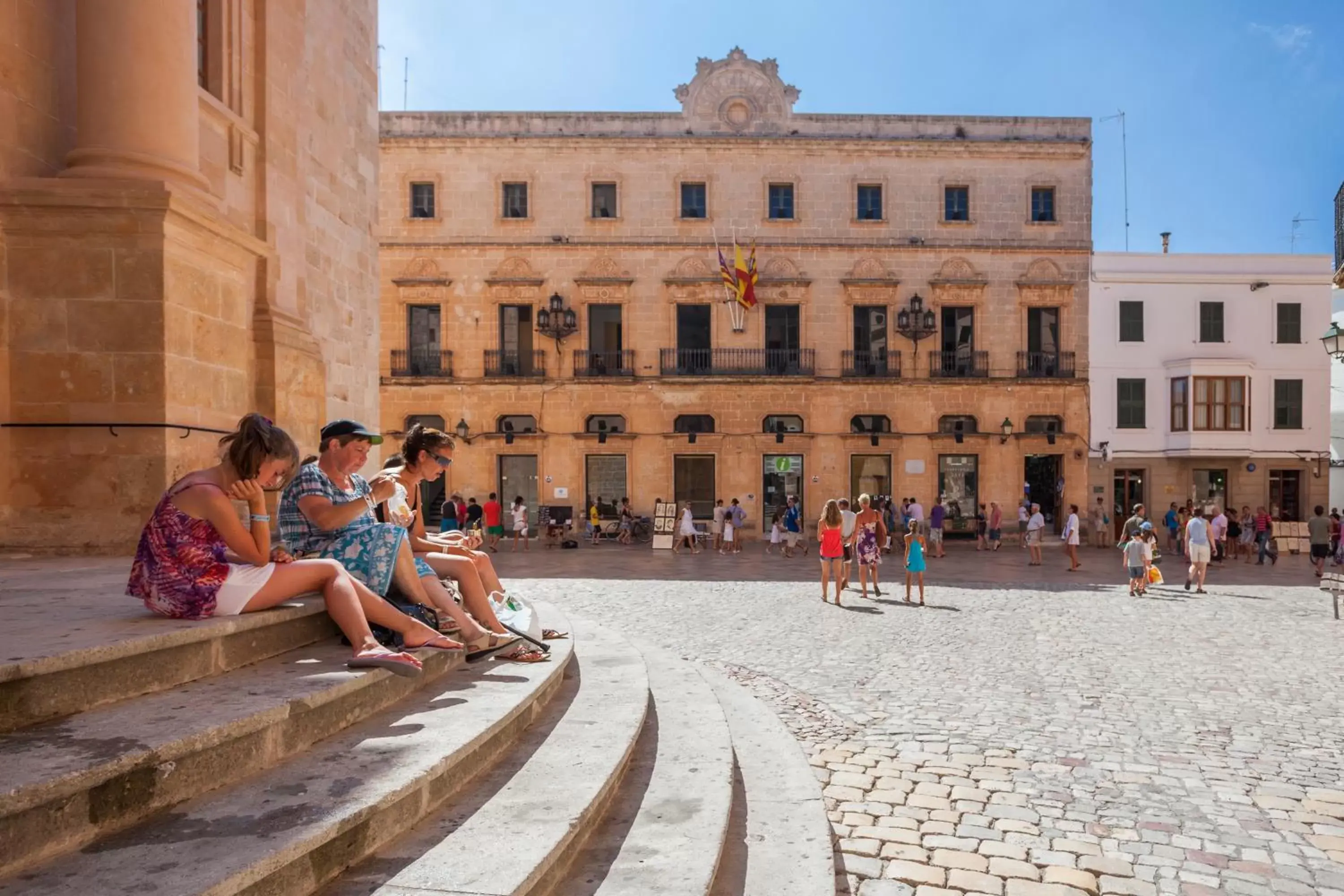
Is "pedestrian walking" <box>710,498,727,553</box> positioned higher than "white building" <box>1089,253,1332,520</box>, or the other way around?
"white building" <box>1089,253,1332,520</box>

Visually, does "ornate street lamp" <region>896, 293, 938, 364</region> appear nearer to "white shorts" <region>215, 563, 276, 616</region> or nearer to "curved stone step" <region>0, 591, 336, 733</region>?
"curved stone step" <region>0, 591, 336, 733</region>

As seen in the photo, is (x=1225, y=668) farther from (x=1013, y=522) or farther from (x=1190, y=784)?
(x=1013, y=522)

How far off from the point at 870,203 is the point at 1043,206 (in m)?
5.54

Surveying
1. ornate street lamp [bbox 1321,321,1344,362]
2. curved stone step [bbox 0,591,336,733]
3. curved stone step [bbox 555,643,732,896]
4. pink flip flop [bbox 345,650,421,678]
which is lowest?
curved stone step [bbox 555,643,732,896]

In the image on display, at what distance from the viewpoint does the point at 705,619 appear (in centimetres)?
1056

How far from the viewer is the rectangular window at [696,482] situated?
2592cm

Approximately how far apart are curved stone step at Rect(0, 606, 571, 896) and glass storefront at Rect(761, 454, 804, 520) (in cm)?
2253

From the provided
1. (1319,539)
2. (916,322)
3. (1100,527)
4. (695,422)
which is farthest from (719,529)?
(1319,539)

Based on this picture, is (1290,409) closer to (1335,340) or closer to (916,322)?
(916,322)

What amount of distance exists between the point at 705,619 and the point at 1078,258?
21896 millimetres

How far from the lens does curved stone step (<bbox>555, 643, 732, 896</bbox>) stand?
2803 mm

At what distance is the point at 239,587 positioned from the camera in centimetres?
365

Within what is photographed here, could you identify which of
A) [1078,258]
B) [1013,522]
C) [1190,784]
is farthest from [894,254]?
[1190,784]

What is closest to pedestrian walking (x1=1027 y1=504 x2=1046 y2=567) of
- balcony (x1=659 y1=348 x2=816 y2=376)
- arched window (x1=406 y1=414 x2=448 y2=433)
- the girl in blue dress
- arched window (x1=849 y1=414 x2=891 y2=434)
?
arched window (x1=849 y1=414 x2=891 y2=434)
